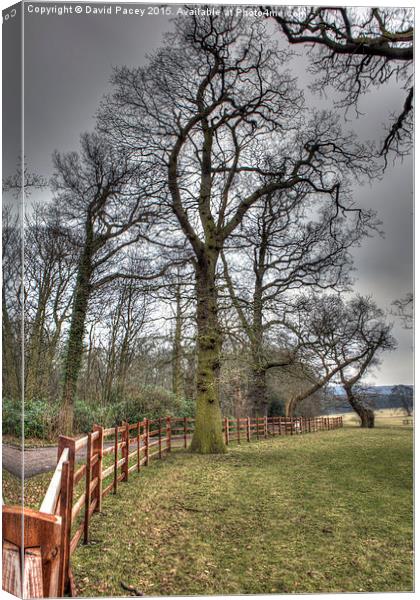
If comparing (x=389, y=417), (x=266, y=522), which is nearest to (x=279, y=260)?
(x=389, y=417)

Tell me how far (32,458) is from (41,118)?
201 cm

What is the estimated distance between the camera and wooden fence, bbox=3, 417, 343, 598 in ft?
6.13

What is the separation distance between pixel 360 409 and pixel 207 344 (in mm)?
1165

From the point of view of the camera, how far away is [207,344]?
311 cm

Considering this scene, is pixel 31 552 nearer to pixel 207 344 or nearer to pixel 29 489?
pixel 29 489

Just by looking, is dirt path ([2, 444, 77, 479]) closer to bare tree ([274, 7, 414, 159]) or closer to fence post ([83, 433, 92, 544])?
fence post ([83, 433, 92, 544])

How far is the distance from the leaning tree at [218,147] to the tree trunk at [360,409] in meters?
0.93

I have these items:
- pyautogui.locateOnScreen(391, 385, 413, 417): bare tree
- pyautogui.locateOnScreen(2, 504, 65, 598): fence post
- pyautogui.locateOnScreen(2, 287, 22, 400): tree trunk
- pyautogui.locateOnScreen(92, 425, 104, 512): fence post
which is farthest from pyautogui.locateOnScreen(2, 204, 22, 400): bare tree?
pyautogui.locateOnScreen(391, 385, 413, 417): bare tree

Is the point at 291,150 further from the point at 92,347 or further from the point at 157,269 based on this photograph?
the point at 92,347

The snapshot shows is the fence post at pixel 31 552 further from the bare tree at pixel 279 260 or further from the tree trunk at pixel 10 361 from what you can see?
the bare tree at pixel 279 260

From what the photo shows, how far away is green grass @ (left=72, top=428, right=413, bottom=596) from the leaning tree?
0.42 metres

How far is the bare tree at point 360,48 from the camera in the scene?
9.78 ft

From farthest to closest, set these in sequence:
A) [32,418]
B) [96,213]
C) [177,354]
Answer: [177,354], [96,213], [32,418]

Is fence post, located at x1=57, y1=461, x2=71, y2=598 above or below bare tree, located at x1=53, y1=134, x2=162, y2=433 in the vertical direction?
below
